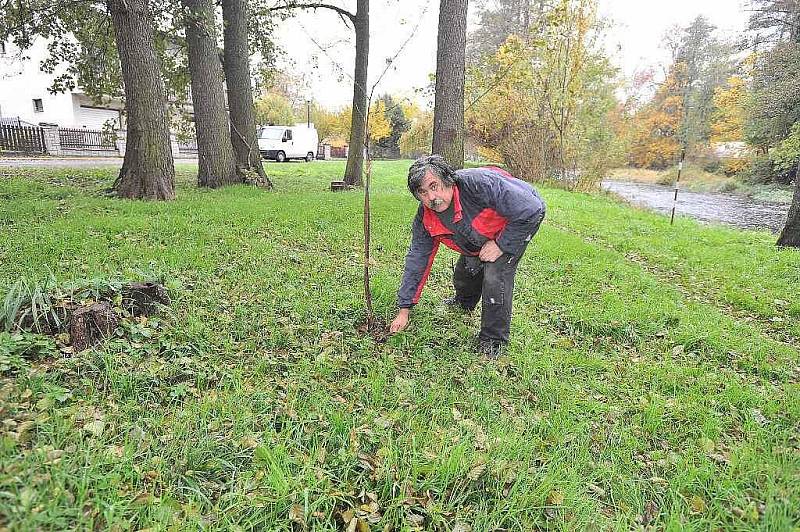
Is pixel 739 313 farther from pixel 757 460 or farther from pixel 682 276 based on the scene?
pixel 757 460

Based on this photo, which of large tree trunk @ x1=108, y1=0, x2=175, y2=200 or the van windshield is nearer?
large tree trunk @ x1=108, y1=0, x2=175, y2=200

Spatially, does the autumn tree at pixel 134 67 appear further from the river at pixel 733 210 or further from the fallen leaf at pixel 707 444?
the river at pixel 733 210

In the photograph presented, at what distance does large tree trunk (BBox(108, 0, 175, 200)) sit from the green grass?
7.07 feet

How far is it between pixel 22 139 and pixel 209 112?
57.1 feet

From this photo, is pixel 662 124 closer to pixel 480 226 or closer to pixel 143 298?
pixel 480 226

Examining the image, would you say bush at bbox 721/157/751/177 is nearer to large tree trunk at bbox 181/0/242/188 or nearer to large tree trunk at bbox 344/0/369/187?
large tree trunk at bbox 344/0/369/187

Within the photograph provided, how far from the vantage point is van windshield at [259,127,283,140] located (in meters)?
25.8

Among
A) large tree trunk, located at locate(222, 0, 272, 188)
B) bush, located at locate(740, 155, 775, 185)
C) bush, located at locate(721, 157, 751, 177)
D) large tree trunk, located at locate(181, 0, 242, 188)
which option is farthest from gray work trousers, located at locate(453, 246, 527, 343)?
bush, located at locate(721, 157, 751, 177)

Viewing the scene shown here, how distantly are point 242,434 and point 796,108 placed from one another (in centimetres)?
2465

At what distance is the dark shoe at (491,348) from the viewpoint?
3.25 m

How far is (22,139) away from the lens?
20453 millimetres

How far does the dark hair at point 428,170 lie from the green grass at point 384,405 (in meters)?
1.15

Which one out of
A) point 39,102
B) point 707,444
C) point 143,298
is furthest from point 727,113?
point 39,102

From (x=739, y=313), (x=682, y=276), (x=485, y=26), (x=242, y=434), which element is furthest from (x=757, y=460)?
(x=485, y=26)
